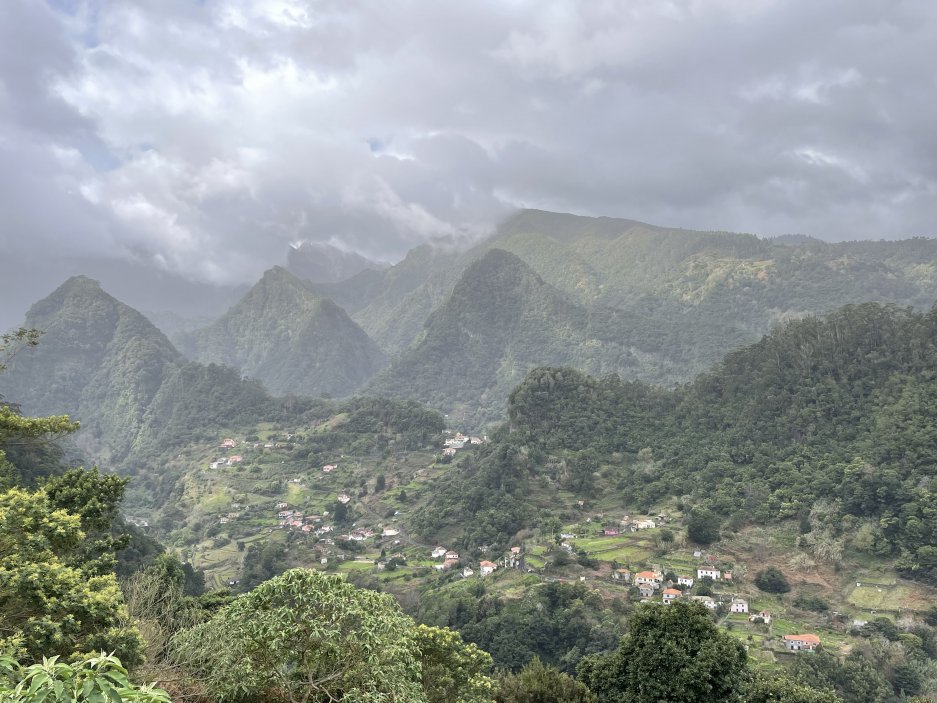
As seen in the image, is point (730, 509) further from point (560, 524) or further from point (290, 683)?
point (290, 683)

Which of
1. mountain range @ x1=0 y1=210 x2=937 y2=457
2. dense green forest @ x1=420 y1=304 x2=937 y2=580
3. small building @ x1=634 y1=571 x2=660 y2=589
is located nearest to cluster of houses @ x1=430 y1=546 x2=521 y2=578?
dense green forest @ x1=420 y1=304 x2=937 y2=580

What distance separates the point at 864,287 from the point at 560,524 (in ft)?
453

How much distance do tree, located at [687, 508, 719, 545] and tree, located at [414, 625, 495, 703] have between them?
34792 mm

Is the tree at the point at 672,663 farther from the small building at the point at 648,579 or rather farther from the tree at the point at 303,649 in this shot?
the small building at the point at 648,579

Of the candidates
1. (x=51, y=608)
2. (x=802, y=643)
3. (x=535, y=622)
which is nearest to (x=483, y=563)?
(x=535, y=622)

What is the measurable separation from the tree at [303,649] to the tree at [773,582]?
36999 millimetres

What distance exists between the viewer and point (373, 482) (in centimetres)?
8131

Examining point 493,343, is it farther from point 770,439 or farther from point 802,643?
point 802,643

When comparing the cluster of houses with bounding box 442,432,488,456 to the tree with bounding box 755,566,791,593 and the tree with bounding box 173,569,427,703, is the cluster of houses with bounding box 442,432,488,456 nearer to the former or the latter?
the tree with bounding box 755,566,791,593

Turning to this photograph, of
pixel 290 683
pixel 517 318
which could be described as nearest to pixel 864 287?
pixel 517 318

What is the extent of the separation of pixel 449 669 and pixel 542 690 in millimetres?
3021

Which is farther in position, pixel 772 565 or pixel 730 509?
pixel 730 509

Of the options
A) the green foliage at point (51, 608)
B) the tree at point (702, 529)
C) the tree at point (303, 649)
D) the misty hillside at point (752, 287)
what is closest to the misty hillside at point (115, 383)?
the tree at point (702, 529)

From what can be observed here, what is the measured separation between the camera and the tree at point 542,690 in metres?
15.0
